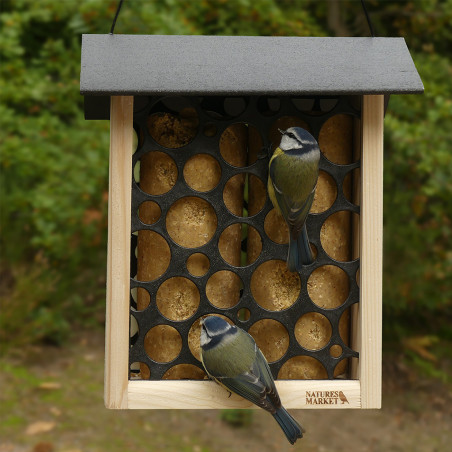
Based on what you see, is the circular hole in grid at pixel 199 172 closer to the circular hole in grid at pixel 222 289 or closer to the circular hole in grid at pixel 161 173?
the circular hole in grid at pixel 161 173

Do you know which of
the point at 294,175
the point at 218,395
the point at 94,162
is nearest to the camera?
the point at 294,175

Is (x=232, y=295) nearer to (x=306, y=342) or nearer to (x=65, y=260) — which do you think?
(x=306, y=342)

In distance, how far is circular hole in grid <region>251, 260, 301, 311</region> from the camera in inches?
66.8

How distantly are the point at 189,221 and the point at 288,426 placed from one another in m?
0.54

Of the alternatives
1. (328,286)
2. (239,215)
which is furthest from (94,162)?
(328,286)

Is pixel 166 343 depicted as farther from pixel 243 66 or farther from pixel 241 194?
pixel 243 66

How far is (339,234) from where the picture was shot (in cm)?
174

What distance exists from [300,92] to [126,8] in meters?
2.50

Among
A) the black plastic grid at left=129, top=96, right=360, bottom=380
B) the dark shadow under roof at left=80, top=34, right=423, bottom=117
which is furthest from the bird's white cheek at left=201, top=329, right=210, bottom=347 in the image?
the dark shadow under roof at left=80, top=34, right=423, bottom=117

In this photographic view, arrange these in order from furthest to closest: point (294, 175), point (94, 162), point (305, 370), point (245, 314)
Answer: point (94, 162), point (245, 314), point (305, 370), point (294, 175)

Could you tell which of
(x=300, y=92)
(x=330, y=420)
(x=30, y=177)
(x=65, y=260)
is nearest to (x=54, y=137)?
(x=30, y=177)

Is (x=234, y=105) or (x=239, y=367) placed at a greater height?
(x=234, y=105)

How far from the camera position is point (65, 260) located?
4.88 meters

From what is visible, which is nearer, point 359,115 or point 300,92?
Result: point 300,92
